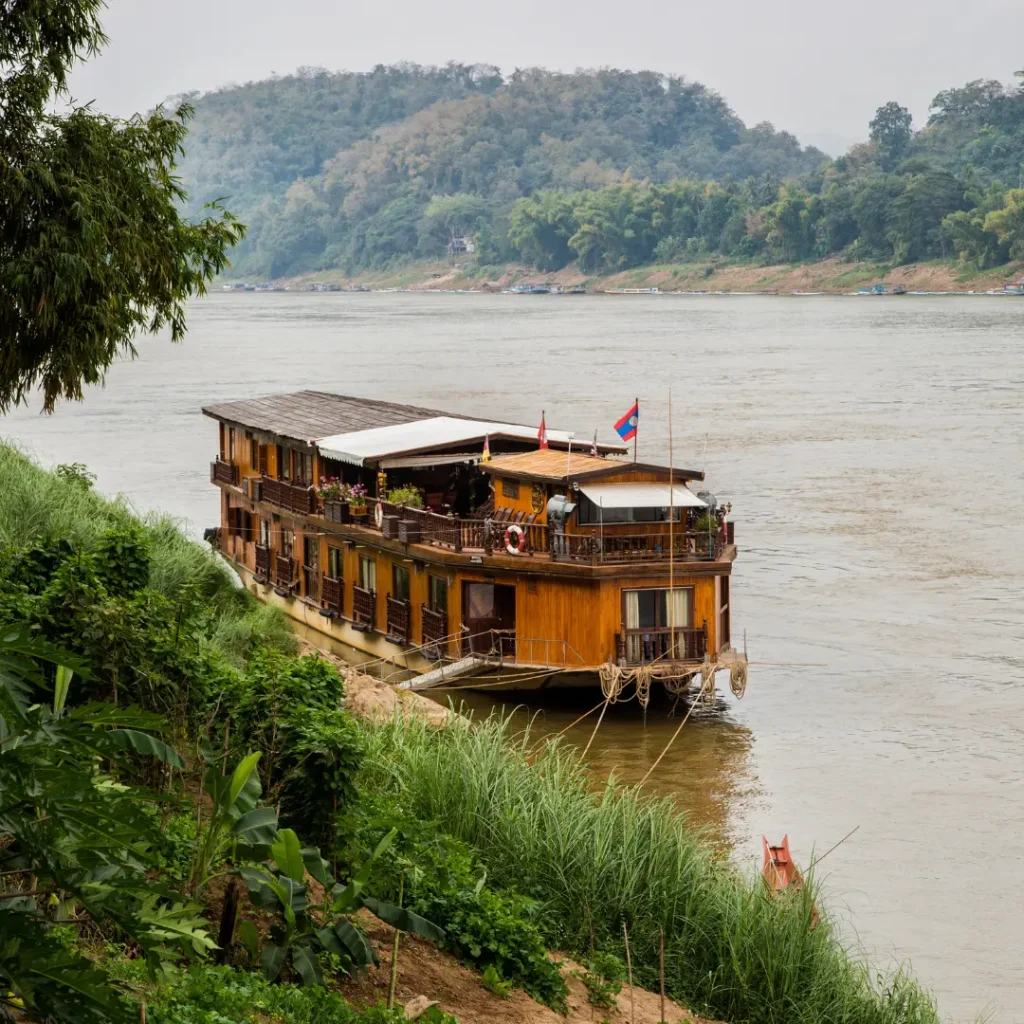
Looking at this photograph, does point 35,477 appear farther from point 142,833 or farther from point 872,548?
point 872,548

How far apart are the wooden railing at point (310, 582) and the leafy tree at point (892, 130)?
585 ft

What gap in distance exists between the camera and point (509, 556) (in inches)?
909

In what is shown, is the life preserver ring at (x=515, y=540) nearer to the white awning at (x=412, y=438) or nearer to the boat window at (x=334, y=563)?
the white awning at (x=412, y=438)

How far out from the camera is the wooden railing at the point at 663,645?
22.7 metres

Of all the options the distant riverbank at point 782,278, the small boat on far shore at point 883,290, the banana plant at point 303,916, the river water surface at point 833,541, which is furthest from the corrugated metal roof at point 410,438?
the small boat on far shore at point 883,290

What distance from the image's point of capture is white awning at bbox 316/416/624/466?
26312mm

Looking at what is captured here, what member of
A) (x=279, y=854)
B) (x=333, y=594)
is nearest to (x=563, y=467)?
(x=333, y=594)

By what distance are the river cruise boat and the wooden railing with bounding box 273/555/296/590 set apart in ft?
1.90

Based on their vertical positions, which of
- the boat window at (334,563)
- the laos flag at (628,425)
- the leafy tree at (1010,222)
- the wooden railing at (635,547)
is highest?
the leafy tree at (1010,222)

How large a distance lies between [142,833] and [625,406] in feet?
195

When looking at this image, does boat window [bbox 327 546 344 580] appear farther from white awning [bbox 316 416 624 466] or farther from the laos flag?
the laos flag

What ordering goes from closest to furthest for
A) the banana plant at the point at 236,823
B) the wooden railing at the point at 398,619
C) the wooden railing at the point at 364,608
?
the banana plant at the point at 236,823
the wooden railing at the point at 398,619
the wooden railing at the point at 364,608

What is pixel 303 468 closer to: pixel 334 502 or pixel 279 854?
pixel 334 502

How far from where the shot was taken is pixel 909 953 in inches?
630
